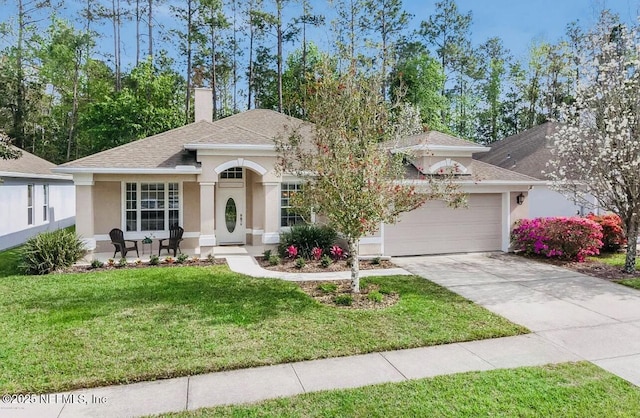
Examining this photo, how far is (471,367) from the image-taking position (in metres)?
5.30

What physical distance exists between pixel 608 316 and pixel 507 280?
2.81 meters

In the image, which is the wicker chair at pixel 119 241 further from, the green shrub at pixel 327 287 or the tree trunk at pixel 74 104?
the tree trunk at pixel 74 104

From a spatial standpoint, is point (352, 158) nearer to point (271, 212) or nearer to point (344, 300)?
point (344, 300)

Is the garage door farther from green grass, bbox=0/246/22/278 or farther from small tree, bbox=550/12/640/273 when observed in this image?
green grass, bbox=0/246/22/278

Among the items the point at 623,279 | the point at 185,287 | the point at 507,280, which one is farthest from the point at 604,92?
the point at 185,287

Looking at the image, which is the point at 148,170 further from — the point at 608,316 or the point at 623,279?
the point at 623,279

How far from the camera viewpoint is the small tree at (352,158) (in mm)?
7641

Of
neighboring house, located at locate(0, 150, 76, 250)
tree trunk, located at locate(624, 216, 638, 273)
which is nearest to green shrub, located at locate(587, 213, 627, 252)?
tree trunk, located at locate(624, 216, 638, 273)

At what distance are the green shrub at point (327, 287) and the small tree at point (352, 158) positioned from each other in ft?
4.21

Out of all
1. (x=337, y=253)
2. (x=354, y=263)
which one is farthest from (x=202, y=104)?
(x=354, y=263)

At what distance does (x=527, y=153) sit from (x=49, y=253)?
21.1 metres

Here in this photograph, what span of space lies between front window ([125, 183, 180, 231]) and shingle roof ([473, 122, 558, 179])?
15418mm

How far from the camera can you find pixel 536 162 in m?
19.5

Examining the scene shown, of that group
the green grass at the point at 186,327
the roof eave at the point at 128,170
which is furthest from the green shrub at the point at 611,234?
the roof eave at the point at 128,170
